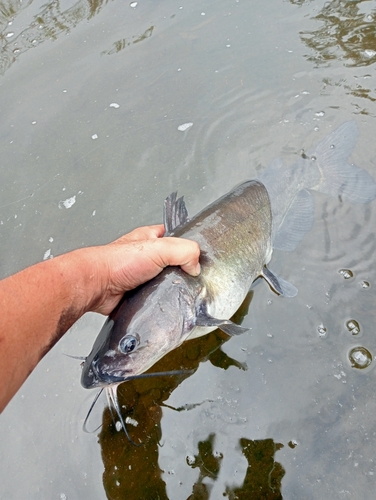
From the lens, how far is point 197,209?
333 cm

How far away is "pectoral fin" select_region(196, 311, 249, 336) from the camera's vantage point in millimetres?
2201

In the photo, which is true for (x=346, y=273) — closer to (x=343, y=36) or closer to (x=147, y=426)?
(x=147, y=426)

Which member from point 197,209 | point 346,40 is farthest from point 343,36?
point 197,209

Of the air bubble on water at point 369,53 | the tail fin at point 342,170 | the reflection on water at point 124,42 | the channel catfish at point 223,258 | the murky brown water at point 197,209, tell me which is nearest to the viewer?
the channel catfish at point 223,258

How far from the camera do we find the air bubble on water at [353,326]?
8.21ft

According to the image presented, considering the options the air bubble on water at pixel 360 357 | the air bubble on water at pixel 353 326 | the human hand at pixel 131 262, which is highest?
the human hand at pixel 131 262

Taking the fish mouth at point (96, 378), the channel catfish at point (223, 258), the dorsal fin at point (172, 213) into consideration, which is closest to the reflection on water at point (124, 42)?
the channel catfish at point (223, 258)

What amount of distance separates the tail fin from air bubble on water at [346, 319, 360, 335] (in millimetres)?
943

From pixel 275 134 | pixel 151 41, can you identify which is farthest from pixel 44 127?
pixel 275 134

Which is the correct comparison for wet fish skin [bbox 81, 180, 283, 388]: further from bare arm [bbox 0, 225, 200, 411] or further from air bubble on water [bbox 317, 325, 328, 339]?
air bubble on water [bbox 317, 325, 328, 339]

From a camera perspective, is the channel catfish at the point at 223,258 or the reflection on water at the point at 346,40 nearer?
the channel catfish at the point at 223,258

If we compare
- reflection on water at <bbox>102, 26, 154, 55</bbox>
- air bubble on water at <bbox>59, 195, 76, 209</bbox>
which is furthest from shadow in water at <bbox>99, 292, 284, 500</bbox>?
reflection on water at <bbox>102, 26, 154, 55</bbox>

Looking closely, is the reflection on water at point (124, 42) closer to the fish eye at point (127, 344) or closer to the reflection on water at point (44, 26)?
the reflection on water at point (44, 26)

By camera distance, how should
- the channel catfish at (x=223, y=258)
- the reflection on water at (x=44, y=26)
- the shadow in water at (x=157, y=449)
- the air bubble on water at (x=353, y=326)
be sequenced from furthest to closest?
the reflection on water at (x=44, y=26), the air bubble on water at (x=353, y=326), the shadow in water at (x=157, y=449), the channel catfish at (x=223, y=258)
